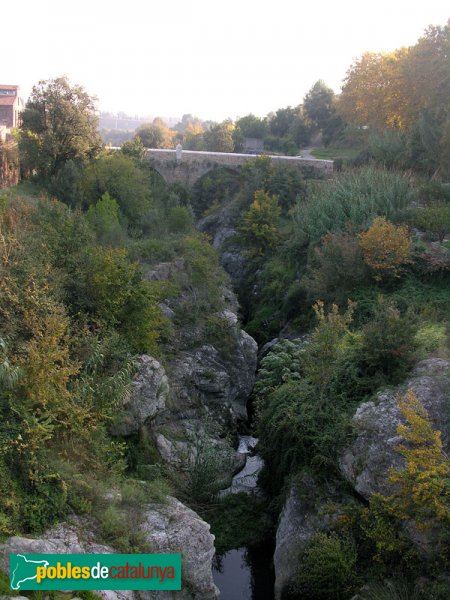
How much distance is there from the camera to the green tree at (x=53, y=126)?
23094 mm

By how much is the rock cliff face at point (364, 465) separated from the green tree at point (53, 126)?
17362 millimetres

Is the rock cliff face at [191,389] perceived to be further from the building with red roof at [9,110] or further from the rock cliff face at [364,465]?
the building with red roof at [9,110]

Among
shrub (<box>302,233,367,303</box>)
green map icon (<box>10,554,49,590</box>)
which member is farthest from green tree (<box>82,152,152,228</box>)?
green map icon (<box>10,554,49,590</box>)

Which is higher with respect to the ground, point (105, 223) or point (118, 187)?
point (118, 187)

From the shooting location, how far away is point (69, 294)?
41.9 ft

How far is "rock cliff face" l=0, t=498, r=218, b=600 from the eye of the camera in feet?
27.3

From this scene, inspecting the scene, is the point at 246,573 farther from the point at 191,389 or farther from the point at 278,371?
the point at 278,371

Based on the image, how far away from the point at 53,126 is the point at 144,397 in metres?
15.2

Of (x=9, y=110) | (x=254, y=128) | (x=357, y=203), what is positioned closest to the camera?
(x=357, y=203)

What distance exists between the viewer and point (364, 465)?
35.1 ft

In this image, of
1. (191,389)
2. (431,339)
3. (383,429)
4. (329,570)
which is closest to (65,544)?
(329,570)

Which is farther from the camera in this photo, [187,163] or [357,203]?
[187,163]

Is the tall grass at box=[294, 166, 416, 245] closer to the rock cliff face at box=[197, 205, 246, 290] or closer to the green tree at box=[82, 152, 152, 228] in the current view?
the rock cliff face at box=[197, 205, 246, 290]

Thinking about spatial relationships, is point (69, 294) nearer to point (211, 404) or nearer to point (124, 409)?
point (124, 409)
